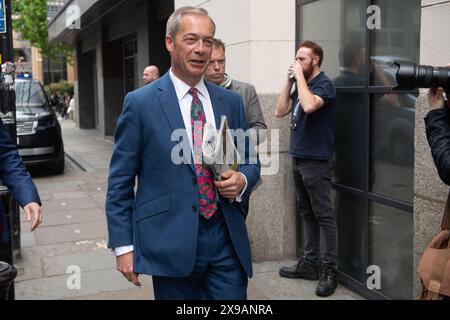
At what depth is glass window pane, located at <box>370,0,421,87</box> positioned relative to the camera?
13.4 ft

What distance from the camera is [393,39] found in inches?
169

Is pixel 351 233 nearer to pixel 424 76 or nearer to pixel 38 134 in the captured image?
pixel 424 76

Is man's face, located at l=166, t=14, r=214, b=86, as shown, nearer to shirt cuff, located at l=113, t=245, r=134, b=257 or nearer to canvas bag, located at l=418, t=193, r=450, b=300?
shirt cuff, located at l=113, t=245, r=134, b=257

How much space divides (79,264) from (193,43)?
3776 millimetres

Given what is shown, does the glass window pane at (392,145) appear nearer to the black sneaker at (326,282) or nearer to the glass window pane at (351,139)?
the glass window pane at (351,139)

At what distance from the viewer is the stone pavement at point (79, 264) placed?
489 centimetres

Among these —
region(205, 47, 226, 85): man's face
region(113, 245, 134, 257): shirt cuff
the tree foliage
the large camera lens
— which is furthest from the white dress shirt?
the tree foliage

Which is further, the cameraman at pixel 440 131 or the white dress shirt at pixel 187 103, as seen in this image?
the white dress shirt at pixel 187 103

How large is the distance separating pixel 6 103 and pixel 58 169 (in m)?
6.19

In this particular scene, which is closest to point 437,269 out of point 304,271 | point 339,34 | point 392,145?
point 392,145

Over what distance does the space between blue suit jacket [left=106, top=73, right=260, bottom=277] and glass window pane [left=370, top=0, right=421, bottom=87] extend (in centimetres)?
216

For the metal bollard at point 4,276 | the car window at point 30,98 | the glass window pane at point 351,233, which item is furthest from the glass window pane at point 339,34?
the car window at point 30,98

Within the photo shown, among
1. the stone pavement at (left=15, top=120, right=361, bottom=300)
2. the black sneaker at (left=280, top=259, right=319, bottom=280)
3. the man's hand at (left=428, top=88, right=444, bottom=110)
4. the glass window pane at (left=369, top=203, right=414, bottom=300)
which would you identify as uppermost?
the man's hand at (left=428, top=88, right=444, bottom=110)

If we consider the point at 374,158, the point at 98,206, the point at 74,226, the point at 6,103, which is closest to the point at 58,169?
the point at 98,206
